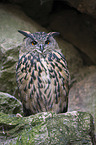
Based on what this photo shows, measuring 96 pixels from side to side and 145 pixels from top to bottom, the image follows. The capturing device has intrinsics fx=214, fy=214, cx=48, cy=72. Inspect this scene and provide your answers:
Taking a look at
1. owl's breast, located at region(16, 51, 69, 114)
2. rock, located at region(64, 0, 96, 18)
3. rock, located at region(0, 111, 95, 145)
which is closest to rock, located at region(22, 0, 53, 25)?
rock, located at region(64, 0, 96, 18)

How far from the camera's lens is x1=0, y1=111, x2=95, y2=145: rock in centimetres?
165

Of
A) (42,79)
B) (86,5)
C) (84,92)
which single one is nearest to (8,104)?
(42,79)

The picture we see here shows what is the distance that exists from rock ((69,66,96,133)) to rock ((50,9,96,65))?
0.31m

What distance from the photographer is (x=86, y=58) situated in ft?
13.4

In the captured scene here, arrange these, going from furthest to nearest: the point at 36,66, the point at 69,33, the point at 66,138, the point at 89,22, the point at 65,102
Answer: the point at 69,33, the point at 89,22, the point at 65,102, the point at 36,66, the point at 66,138

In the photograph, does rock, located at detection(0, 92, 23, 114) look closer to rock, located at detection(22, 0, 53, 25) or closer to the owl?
the owl

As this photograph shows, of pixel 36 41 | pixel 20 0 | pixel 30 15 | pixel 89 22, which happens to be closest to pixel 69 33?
pixel 89 22

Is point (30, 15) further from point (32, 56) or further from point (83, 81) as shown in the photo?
point (32, 56)

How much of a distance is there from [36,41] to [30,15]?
1795 mm

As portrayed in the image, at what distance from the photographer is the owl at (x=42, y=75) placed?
2.28 m

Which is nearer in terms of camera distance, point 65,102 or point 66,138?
point 66,138

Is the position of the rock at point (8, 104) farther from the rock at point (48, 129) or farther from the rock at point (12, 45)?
the rock at point (12, 45)

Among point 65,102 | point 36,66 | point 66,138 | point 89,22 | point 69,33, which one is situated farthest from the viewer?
point 69,33

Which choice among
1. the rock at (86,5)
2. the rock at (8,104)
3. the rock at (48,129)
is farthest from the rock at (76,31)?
the rock at (48,129)
